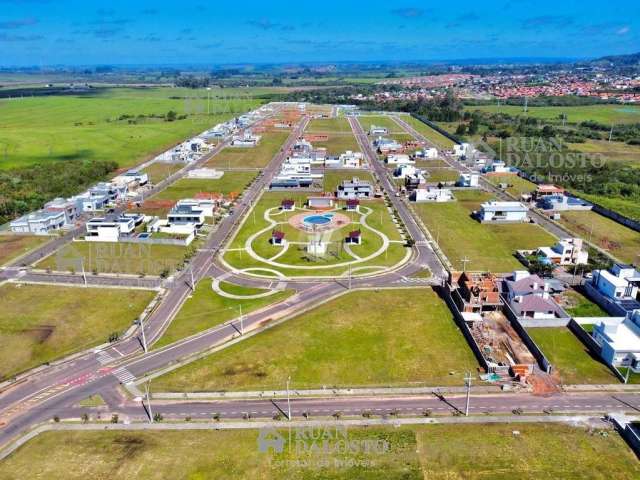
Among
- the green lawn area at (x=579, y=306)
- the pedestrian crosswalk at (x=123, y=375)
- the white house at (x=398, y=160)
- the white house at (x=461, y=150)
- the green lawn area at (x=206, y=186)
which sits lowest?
the pedestrian crosswalk at (x=123, y=375)

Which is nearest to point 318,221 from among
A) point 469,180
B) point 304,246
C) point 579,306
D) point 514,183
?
point 304,246

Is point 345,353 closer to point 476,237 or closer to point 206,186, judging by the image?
point 476,237

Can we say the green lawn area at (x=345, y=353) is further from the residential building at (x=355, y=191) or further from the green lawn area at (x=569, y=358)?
the residential building at (x=355, y=191)

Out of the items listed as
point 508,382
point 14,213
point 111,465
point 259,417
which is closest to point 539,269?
point 508,382

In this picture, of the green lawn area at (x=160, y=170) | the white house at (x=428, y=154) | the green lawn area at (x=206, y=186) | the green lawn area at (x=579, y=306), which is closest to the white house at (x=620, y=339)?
the green lawn area at (x=579, y=306)

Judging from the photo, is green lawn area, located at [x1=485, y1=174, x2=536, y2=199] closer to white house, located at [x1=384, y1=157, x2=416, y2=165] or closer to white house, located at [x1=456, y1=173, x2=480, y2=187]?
white house, located at [x1=456, y1=173, x2=480, y2=187]

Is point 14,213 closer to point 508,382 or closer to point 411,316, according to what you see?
point 411,316
